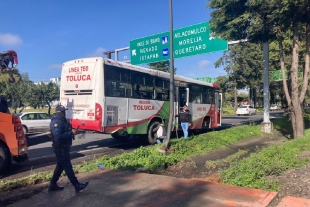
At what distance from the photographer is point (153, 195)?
203 inches

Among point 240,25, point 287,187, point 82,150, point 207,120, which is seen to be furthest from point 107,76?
point 207,120

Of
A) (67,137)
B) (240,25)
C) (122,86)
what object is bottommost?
(67,137)

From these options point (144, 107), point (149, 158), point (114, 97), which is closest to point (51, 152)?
point (114, 97)

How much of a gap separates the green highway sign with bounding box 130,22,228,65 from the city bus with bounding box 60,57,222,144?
3.84 metres

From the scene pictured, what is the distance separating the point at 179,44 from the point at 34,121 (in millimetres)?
10119

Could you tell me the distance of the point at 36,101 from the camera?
41.7m

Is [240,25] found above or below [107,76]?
above

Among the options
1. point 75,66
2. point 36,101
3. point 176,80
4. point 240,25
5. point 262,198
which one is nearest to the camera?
point 262,198

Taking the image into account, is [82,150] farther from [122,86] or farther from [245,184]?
[245,184]

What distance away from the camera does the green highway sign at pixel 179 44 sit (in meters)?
15.9

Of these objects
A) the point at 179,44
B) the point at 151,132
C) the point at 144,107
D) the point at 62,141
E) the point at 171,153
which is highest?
the point at 179,44

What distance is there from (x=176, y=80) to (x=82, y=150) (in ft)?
18.5

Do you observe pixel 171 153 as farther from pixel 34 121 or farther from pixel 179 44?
pixel 34 121

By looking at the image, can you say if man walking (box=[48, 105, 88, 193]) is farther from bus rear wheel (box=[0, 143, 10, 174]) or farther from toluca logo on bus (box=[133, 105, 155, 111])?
toluca logo on bus (box=[133, 105, 155, 111])
